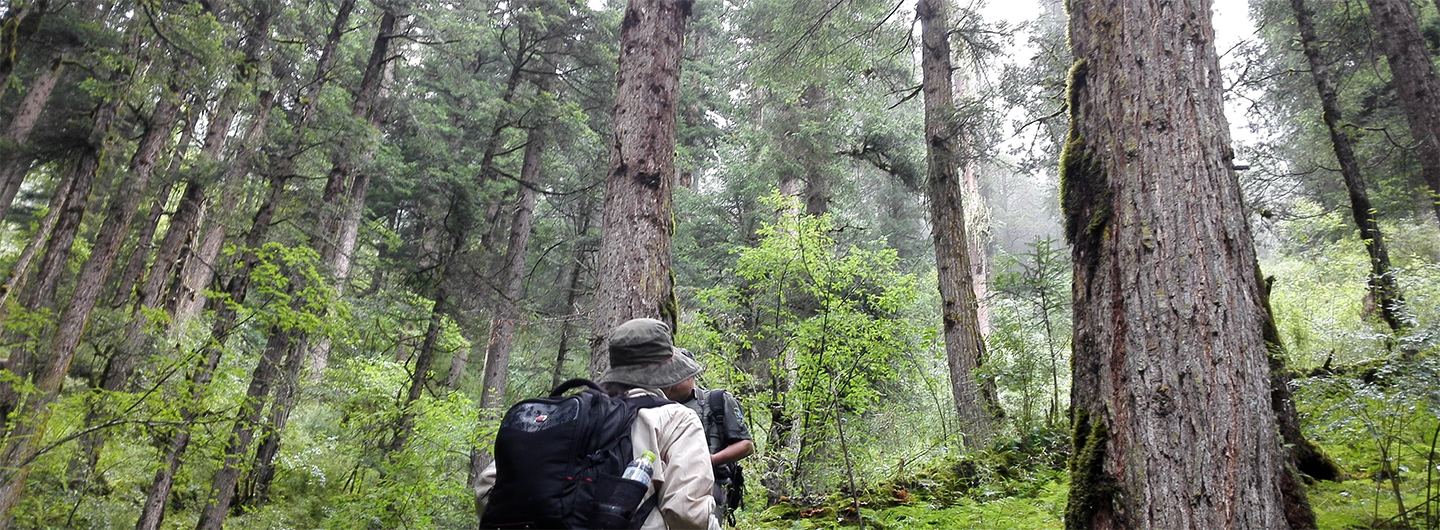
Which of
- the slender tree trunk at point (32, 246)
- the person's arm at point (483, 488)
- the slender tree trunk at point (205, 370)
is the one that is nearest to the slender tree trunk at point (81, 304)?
the slender tree trunk at point (32, 246)

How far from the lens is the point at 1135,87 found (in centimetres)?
347

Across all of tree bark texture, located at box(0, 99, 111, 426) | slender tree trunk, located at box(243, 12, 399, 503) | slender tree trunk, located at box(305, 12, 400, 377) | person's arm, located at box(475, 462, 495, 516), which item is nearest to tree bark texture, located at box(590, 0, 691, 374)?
person's arm, located at box(475, 462, 495, 516)

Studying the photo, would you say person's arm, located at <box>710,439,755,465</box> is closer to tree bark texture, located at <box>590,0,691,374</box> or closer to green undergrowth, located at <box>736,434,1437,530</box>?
tree bark texture, located at <box>590,0,691,374</box>

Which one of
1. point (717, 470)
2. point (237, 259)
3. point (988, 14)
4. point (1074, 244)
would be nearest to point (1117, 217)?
point (1074, 244)

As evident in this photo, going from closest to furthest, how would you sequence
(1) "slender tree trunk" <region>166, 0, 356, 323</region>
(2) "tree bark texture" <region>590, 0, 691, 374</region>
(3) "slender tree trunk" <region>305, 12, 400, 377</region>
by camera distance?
(2) "tree bark texture" <region>590, 0, 691, 374</region>
(1) "slender tree trunk" <region>166, 0, 356, 323</region>
(3) "slender tree trunk" <region>305, 12, 400, 377</region>

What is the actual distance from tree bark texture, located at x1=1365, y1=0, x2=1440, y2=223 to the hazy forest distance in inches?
1.5

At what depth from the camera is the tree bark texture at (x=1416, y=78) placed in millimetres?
7777

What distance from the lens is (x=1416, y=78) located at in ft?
26.0

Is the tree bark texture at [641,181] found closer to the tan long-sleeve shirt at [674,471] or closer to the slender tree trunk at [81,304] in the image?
the tan long-sleeve shirt at [674,471]

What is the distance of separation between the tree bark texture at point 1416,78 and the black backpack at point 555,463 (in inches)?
408

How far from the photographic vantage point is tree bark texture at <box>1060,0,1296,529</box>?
285 centimetres

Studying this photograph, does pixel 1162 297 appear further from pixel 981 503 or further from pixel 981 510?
pixel 981 503

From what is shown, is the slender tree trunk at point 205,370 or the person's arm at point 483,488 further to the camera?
the slender tree trunk at point 205,370

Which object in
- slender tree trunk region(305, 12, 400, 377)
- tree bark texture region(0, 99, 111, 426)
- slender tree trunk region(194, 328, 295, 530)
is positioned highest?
slender tree trunk region(305, 12, 400, 377)
